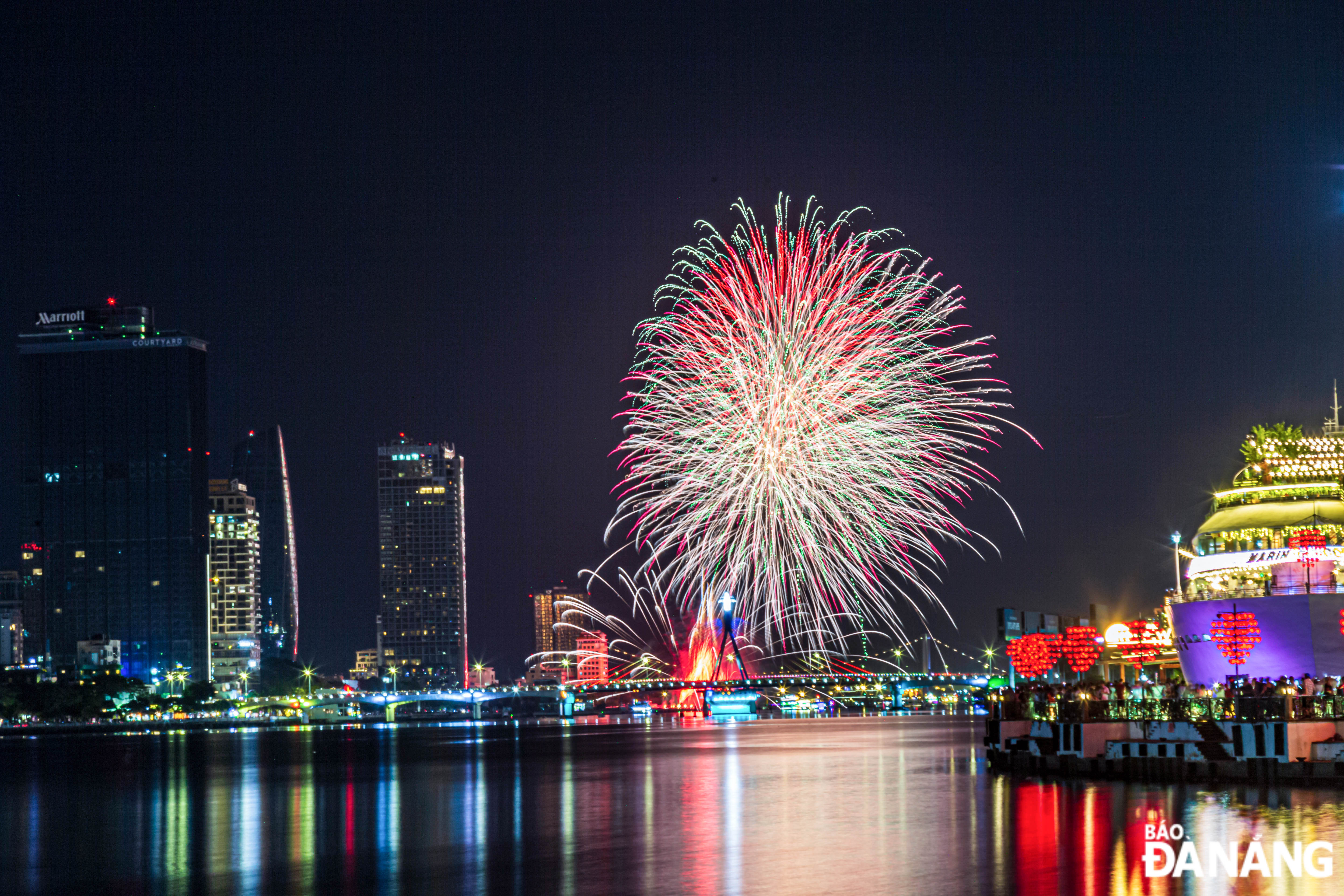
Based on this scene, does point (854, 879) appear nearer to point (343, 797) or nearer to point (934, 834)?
point (934, 834)

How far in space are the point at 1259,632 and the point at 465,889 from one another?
46538 millimetres

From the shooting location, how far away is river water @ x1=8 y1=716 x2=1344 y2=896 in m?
36.3

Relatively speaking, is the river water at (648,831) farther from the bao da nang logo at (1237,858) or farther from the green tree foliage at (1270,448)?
the green tree foliage at (1270,448)

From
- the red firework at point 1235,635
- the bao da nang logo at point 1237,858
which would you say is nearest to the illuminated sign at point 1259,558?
the red firework at point 1235,635

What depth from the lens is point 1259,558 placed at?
257 feet

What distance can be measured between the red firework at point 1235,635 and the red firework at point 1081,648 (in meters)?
14.5

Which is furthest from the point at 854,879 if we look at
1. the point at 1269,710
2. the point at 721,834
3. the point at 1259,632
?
the point at 1259,632

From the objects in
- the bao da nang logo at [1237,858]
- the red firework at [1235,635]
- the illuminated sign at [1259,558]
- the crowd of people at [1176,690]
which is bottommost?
the bao da nang logo at [1237,858]

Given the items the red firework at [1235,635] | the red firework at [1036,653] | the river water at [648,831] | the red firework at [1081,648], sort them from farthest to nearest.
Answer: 1. the red firework at [1036,653]
2. the red firework at [1081,648]
3. the red firework at [1235,635]
4. the river water at [648,831]

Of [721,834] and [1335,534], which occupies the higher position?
[1335,534]

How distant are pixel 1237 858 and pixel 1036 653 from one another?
49.8 meters

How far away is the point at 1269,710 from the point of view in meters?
55.4

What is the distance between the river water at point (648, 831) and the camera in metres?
36.3

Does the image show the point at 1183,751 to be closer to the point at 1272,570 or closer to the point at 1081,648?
the point at 1272,570
